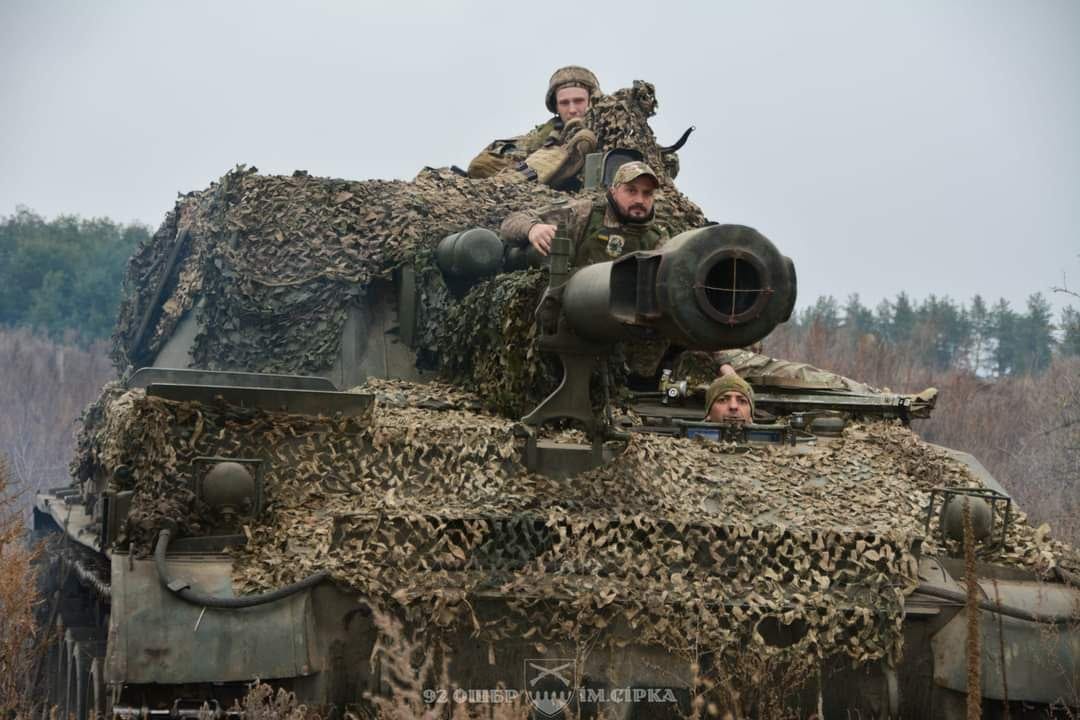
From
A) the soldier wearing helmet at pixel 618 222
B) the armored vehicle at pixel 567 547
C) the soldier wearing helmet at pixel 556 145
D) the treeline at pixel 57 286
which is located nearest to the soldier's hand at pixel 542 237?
the soldier wearing helmet at pixel 618 222

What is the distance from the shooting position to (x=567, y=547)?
22.0ft

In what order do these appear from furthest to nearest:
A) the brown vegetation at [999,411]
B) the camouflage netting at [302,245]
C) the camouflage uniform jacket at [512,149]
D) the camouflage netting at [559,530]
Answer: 1. the brown vegetation at [999,411]
2. the camouflage uniform jacket at [512,149]
3. the camouflage netting at [302,245]
4. the camouflage netting at [559,530]

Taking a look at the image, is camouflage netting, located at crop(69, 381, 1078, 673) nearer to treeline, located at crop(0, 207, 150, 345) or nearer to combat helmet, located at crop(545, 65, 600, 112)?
combat helmet, located at crop(545, 65, 600, 112)

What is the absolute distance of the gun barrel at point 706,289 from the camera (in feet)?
20.0

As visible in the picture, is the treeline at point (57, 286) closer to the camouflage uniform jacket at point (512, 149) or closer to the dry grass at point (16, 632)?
the camouflage uniform jacket at point (512, 149)

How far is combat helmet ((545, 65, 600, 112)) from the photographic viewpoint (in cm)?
1216

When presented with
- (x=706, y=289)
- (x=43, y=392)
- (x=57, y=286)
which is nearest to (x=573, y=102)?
(x=706, y=289)

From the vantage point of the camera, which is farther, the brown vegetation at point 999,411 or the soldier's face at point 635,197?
the brown vegetation at point 999,411

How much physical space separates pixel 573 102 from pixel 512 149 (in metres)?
0.63

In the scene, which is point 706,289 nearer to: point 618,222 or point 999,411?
point 618,222

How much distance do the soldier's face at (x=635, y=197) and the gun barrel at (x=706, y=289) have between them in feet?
5.00

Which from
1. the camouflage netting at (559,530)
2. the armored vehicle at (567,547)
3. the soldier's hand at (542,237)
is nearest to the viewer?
the armored vehicle at (567,547)

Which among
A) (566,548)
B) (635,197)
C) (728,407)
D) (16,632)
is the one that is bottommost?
(16,632)

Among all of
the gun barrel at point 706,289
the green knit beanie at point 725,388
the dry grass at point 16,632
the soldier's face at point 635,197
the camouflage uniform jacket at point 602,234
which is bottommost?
the dry grass at point 16,632
